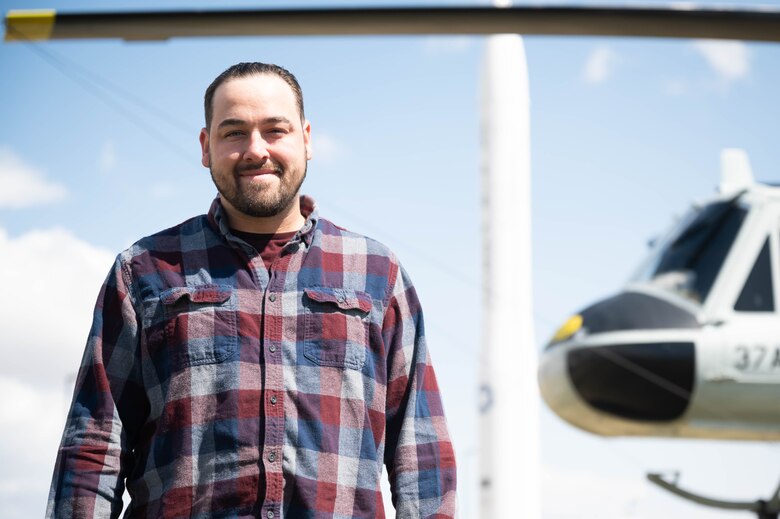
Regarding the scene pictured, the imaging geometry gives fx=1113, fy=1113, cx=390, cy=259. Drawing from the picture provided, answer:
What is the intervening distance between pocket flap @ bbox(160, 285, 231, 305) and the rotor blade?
101 centimetres

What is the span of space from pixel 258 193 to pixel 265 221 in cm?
16

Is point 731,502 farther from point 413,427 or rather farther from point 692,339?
point 413,427

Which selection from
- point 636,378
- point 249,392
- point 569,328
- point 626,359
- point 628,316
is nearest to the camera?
point 249,392

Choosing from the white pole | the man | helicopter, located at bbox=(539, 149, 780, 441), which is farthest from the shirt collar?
the white pole

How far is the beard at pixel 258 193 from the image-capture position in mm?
3273

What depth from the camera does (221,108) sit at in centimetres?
332

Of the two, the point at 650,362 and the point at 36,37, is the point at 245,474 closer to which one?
the point at 36,37

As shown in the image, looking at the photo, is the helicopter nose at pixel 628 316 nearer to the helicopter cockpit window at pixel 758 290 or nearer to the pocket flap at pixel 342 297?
the helicopter cockpit window at pixel 758 290

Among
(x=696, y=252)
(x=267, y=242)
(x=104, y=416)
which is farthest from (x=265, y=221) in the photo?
(x=696, y=252)

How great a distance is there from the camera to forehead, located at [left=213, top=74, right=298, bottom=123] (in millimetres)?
3285

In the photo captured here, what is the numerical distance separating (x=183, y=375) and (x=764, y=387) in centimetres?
1025

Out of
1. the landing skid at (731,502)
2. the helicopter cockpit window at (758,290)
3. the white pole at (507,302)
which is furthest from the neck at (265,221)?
the white pole at (507,302)

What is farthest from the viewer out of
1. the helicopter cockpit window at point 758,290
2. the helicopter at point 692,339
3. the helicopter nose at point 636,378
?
the helicopter cockpit window at point 758,290

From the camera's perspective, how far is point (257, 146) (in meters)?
3.23
